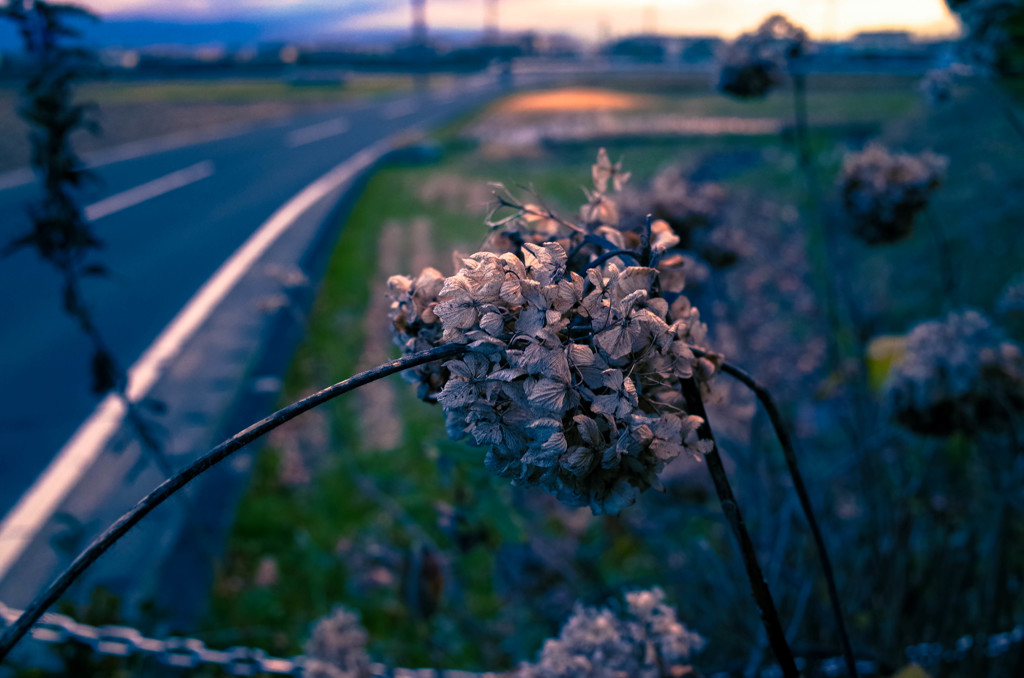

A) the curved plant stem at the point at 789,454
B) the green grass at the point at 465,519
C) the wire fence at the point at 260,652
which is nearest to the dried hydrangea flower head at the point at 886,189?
the green grass at the point at 465,519

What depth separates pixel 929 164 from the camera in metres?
2.00

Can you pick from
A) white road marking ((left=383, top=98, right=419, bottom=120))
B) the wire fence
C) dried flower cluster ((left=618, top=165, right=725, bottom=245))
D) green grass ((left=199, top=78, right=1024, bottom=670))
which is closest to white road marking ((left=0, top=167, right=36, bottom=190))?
green grass ((left=199, top=78, right=1024, bottom=670))

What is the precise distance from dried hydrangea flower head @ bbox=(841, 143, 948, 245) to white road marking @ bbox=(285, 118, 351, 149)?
14.8 m

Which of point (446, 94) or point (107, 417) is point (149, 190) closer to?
point (107, 417)

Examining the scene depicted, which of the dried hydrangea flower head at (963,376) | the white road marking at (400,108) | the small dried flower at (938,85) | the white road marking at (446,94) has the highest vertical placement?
the white road marking at (446,94)

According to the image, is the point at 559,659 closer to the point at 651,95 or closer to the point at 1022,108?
the point at 1022,108

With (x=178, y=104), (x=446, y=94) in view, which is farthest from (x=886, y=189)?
(x=446, y=94)

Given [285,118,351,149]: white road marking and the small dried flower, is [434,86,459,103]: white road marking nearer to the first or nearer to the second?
[285,118,351,149]: white road marking

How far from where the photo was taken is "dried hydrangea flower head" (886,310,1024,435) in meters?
1.48

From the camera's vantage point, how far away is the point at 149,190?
34.6 feet

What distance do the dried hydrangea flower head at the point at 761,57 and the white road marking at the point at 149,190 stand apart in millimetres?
8549

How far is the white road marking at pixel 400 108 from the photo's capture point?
21156 millimetres

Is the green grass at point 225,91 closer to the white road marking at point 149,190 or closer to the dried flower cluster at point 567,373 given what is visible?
the white road marking at point 149,190

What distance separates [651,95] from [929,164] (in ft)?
65.2
